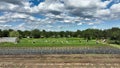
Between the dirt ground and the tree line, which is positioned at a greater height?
the tree line

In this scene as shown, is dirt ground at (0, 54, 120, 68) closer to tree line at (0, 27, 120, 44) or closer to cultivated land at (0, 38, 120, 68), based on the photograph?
cultivated land at (0, 38, 120, 68)

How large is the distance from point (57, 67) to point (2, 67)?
874 centimetres

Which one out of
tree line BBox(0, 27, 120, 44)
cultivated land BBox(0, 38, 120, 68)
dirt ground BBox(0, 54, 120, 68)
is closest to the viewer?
dirt ground BBox(0, 54, 120, 68)

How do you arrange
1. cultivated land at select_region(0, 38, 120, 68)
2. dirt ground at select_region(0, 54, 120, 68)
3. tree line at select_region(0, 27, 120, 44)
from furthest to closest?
1. tree line at select_region(0, 27, 120, 44)
2. cultivated land at select_region(0, 38, 120, 68)
3. dirt ground at select_region(0, 54, 120, 68)

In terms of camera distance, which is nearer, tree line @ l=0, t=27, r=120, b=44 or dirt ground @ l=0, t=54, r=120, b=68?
dirt ground @ l=0, t=54, r=120, b=68

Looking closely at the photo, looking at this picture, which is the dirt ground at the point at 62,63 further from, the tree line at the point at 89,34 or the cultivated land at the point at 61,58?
the tree line at the point at 89,34

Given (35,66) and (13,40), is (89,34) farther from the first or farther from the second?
(35,66)

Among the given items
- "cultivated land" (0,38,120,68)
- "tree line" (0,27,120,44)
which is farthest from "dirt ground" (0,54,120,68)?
"tree line" (0,27,120,44)

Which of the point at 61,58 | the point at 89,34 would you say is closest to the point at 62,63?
the point at 61,58

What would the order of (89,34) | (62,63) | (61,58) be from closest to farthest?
1. (62,63)
2. (61,58)
3. (89,34)

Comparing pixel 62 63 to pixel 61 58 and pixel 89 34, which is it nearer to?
pixel 61 58

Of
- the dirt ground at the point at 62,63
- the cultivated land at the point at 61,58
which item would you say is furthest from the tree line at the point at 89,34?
the dirt ground at the point at 62,63

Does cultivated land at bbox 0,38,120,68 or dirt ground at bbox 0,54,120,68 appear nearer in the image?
dirt ground at bbox 0,54,120,68

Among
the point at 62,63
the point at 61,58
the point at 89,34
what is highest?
the point at 89,34
